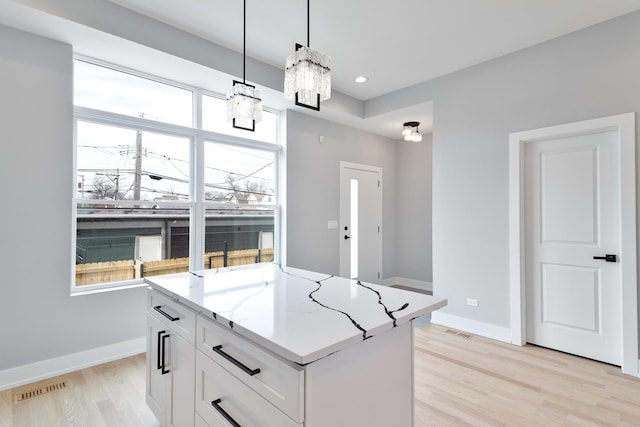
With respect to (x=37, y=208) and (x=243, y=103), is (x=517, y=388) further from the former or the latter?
(x=37, y=208)

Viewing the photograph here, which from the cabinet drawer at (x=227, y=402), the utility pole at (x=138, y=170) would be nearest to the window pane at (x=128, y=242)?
the utility pole at (x=138, y=170)

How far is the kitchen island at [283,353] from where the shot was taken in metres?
1.00

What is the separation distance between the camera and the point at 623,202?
104 inches

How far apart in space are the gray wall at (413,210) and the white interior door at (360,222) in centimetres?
55

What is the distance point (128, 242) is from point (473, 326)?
148 inches

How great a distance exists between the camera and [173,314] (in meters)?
1.69

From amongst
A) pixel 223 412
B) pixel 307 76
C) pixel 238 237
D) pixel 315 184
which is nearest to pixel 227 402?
pixel 223 412

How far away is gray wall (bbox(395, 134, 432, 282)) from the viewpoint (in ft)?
18.3

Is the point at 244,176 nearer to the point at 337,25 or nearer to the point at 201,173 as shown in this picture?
the point at 201,173

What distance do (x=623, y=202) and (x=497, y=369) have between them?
175 centimetres

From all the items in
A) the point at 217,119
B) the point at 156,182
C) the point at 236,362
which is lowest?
the point at 236,362

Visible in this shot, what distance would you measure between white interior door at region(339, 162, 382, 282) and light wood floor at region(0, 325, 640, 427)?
2247mm

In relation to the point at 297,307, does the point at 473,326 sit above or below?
below

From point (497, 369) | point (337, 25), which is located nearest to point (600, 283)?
point (497, 369)
